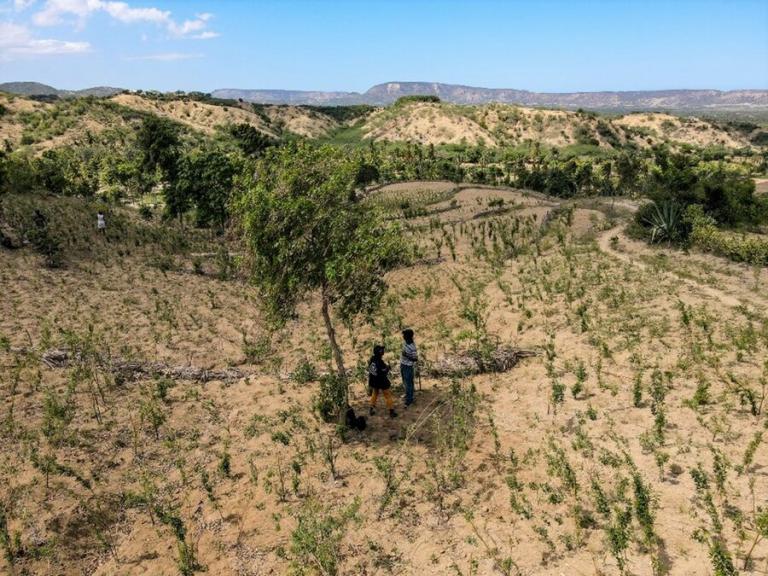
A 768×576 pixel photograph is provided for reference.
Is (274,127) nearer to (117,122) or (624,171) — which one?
(117,122)

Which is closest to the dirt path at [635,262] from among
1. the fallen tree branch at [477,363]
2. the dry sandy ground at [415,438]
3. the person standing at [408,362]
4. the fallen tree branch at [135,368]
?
the dry sandy ground at [415,438]

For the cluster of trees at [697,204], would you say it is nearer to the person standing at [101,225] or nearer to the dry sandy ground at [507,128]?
the person standing at [101,225]

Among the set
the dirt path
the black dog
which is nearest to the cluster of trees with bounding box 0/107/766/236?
the dirt path

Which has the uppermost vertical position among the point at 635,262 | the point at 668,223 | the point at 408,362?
the point at 668,223

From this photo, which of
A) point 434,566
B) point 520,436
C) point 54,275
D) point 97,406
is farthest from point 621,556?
point 54,275

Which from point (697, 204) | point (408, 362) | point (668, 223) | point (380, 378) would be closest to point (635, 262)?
point (668, 223)

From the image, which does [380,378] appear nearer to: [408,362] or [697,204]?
[408,362]
